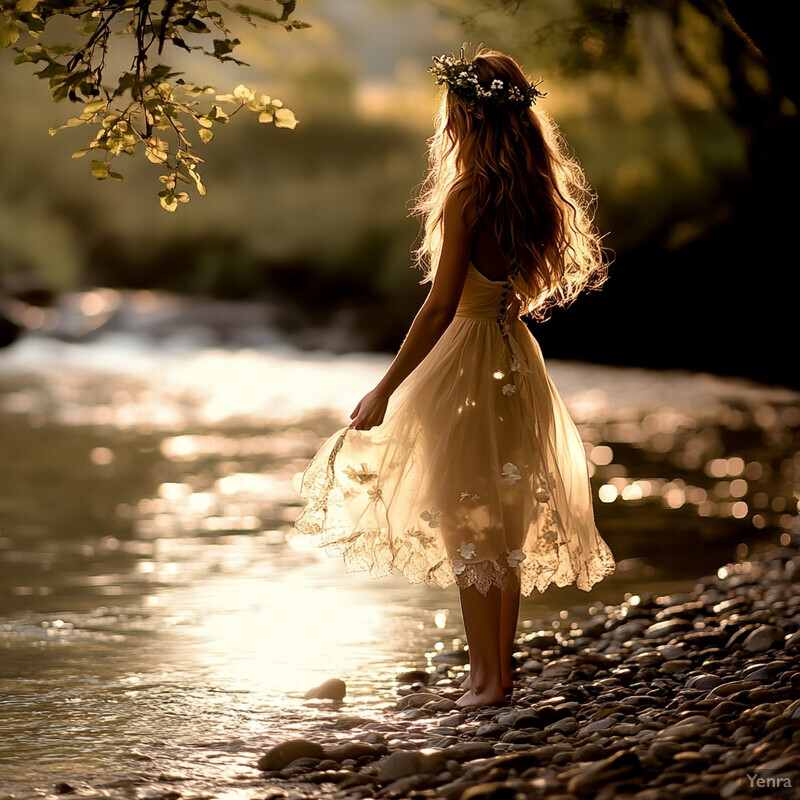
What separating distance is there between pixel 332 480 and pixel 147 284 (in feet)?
106

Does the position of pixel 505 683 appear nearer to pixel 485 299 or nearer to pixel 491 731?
pixel 491 731

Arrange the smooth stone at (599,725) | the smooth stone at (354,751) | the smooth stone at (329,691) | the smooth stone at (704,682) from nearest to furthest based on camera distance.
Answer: the smooth stone at (354,751)
the smooth stone at (599,725)
the smooth stone at (704,682)
the smooth stone at (329,691)

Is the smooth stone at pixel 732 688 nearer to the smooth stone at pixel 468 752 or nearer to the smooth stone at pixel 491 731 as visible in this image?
the smooth stone at pixel 491 731

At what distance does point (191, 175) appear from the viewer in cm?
423

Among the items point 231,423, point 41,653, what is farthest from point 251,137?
point 41,653

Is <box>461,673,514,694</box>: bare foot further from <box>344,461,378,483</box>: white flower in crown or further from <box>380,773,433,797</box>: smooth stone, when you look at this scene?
<box>380,773,433,797</box>: smooth stone

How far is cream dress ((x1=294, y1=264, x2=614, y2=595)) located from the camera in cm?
419

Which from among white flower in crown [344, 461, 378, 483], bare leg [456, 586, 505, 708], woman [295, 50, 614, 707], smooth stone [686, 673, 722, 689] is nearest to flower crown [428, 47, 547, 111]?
woman [295, 50, 614, 707]

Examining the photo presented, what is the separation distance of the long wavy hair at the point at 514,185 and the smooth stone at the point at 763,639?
1.51 m

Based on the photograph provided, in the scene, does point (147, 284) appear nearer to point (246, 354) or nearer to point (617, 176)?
point (246, 354)

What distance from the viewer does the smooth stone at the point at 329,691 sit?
460cm

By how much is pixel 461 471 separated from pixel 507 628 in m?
0.61

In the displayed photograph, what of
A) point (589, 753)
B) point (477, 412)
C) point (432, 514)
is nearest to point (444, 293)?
point (477, 412)

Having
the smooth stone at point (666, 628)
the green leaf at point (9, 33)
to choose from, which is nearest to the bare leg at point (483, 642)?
the smooth stone at point (666, 628)
